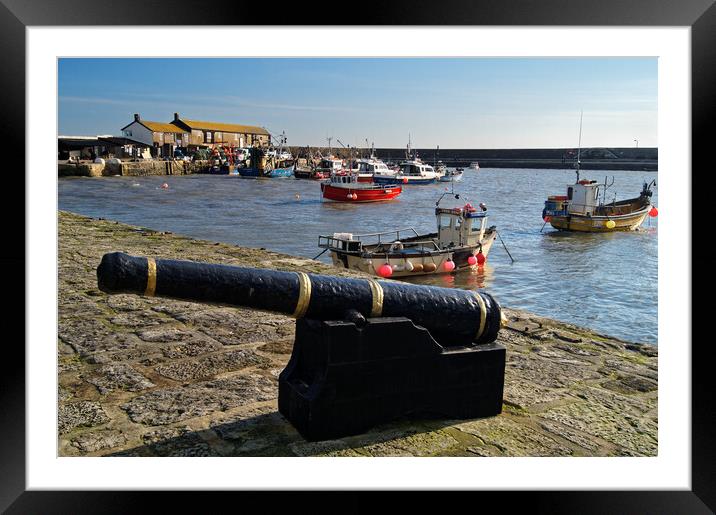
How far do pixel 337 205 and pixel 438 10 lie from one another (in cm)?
4108

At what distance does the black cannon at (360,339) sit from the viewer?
12.2ft

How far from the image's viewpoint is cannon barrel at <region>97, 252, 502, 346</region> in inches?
138

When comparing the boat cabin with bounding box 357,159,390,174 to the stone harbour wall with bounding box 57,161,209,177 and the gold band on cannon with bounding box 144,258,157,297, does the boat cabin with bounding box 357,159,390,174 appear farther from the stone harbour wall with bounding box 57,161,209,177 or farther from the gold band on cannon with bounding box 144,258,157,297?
the gold band on cannon with bounding box 144,258,157,297

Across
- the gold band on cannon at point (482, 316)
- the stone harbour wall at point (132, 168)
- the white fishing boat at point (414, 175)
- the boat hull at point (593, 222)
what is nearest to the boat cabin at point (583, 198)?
the boat hull at point (593, 222)

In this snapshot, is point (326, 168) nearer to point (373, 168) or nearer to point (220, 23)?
point (373, 168)

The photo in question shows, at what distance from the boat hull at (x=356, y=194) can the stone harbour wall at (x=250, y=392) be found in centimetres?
3763

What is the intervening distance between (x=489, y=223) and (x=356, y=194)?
40.8 ft

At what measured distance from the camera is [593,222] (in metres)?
29.5

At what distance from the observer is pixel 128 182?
5525cm

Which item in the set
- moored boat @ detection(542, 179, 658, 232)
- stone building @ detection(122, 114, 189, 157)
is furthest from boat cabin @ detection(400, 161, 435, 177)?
moored boat @ detection(542, 179, 658, 232)

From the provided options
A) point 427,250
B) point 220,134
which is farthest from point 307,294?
point 220,134

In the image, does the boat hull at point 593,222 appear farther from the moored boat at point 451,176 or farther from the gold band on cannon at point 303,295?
the moored boat at point 451,176

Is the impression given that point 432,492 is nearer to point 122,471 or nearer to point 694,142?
point 122,471

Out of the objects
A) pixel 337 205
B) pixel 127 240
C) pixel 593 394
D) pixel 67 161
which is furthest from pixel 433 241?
pixel 67 161
